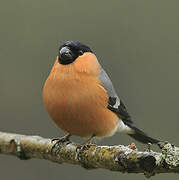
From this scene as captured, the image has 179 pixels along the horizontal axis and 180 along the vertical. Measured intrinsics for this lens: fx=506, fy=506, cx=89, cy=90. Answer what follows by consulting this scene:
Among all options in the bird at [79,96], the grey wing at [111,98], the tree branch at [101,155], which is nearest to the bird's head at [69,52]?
the bird at [79,96]

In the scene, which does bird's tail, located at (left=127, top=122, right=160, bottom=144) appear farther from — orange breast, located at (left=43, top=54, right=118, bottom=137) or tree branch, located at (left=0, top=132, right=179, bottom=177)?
tree branch, located at (left=0, top=132, right=179, bottom=177)

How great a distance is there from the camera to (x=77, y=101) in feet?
12.3

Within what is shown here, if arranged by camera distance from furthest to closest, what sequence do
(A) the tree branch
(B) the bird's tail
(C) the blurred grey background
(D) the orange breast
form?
(C) the blurred grey background
(B) the bird's tail
(D) the orange breast
(A) the tree branch

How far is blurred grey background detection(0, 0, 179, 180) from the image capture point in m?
6.00

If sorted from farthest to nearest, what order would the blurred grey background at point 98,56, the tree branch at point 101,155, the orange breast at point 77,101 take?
the blurred grey background at point 98,56 → the orange breast at point 77,101 → the tree branch at point 101,155

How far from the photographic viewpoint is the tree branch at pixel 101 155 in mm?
2742

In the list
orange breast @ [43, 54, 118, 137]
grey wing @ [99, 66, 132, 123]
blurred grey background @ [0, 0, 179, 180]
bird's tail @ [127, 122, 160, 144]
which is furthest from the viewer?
blurred grey background @ [0, 0, 179, 180]

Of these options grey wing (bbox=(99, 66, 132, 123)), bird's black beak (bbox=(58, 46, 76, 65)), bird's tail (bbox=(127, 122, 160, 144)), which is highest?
bird's black beak (bbox=(58, 46, 76, 65))

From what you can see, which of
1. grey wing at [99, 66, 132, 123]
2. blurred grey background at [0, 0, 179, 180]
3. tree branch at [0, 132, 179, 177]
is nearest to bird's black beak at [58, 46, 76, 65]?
grey wing at [99, 66, 132, 123]

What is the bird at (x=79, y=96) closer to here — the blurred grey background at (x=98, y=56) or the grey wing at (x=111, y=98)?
the grey wing at (x=111, y=98)

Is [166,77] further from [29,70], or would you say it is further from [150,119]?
[29,70]

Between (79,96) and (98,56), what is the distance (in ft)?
8.73

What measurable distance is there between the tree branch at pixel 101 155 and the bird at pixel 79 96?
162 millimetres

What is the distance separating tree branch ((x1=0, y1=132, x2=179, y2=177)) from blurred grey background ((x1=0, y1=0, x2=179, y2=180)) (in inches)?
68.1
